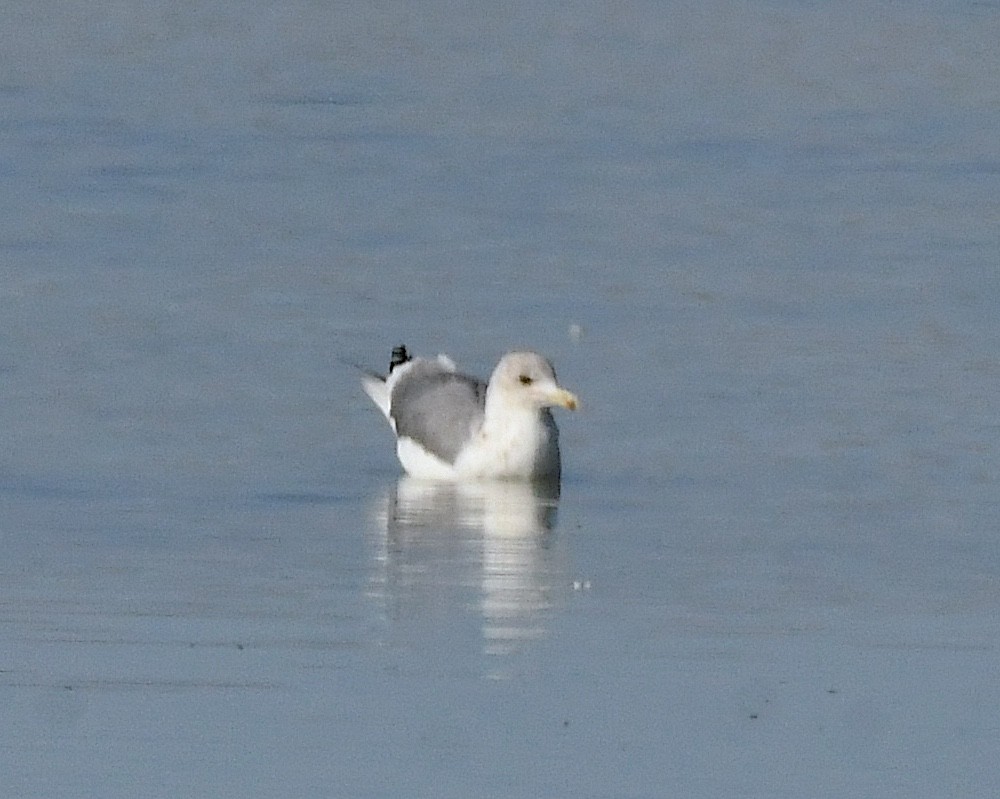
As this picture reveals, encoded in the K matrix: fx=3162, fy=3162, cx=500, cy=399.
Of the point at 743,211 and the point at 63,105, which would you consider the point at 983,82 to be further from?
the point at 63,105

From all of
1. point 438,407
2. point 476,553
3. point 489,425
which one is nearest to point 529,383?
point 489,425

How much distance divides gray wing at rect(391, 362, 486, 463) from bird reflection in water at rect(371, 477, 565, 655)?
18 cm

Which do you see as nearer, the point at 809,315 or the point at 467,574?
the point at 467,574

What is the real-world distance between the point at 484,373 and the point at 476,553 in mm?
3315

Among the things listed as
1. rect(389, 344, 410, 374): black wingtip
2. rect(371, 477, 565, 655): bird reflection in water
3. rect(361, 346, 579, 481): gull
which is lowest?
rect(371, 477, 565, 655): bird reflection in water

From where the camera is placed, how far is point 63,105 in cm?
2055

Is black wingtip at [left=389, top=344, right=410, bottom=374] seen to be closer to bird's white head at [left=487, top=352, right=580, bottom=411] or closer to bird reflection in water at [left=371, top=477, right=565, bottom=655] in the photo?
bird's white head at [left=487, top=352, right=580, bottom=411]

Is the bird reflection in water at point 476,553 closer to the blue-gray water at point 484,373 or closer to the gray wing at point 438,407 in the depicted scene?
the blue-gray water at point 484,373

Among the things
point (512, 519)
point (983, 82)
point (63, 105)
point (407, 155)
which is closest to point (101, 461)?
point (512, 519)

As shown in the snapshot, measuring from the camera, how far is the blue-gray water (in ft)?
25.2

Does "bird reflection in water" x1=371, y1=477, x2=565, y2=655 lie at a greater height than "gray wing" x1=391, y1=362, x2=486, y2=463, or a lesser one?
lesser

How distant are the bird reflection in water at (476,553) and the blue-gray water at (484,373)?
0.12 feet

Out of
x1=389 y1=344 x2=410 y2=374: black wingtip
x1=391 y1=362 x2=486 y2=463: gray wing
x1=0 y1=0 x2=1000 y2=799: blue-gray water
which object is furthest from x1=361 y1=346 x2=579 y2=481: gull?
x1=389 y1=344 x2=410 y2=374: black wingtip

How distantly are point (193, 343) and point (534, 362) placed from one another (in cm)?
218
